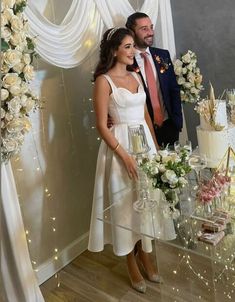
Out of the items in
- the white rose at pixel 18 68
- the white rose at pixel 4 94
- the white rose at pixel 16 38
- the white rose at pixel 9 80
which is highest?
the white rose at pixel 16 38

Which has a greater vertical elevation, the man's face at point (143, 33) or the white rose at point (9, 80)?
the man's face at point (143, 33)

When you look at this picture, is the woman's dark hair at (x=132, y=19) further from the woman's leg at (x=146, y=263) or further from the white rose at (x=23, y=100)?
the woman's leg at (x=146, y=263)

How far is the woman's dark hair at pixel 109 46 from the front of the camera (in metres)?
2.22

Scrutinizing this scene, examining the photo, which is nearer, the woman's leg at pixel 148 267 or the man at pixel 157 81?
the woman's leg at pixel 148 267

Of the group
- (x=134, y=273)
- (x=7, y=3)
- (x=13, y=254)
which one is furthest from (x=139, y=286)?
(x=7, y=3)

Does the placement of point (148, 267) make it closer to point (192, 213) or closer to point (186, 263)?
point (186, 263)

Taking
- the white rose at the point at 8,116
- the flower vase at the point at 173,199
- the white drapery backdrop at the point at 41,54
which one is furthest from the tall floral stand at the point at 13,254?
the flower vase at the point at 173,199

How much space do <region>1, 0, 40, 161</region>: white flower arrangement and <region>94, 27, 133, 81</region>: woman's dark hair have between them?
69 centimetres

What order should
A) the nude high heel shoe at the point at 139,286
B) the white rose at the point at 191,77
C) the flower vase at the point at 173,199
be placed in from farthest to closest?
the white rose at the point at 191,77, the nude high heel shoe at the point at 139,286, the flower vase at the point at 173,199

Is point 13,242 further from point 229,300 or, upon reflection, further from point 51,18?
point 51,18

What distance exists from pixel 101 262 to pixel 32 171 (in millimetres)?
870

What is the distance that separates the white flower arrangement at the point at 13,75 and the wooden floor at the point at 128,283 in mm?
953

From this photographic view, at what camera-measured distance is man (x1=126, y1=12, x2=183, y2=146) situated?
2543 mm

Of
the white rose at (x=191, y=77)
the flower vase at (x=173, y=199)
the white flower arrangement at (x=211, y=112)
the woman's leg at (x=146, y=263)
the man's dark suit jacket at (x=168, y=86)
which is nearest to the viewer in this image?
the flower vase at (x=173, y=199)
